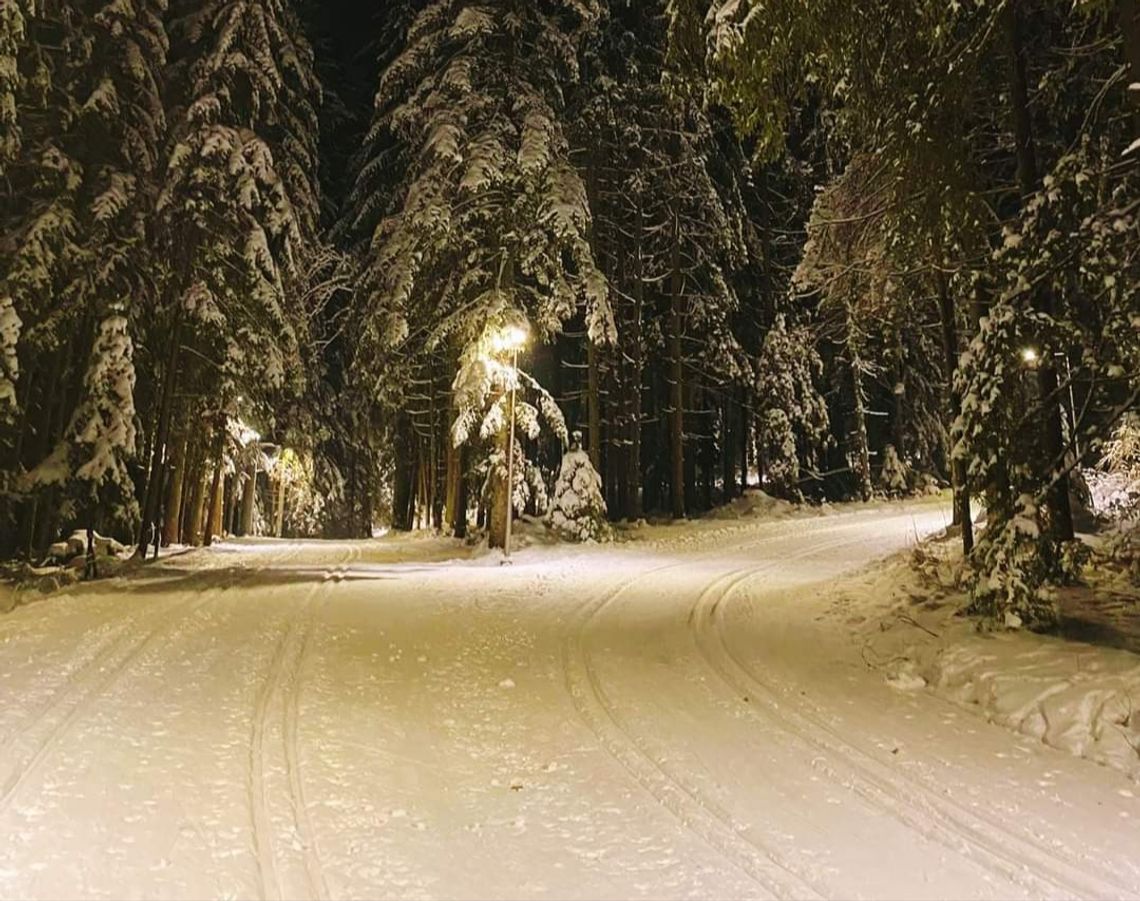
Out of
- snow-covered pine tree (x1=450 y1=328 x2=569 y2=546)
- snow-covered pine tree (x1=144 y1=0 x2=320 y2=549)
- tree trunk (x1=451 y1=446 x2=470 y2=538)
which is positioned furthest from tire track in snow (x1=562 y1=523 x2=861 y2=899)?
tree trunk (x1=451 y1=446 x2=470 y2=538)

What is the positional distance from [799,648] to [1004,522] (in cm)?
243

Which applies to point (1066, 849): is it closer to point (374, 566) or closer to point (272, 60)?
point (374, 566)

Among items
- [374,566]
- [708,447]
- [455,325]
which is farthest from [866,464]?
[374,566]

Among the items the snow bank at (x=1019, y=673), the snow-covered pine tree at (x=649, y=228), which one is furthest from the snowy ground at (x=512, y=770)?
the snow-covered pine tree at (x=649, y=228)

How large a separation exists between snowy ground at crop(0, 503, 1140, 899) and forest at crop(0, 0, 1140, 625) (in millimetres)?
3068

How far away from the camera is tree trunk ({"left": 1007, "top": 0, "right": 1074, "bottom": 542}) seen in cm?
848

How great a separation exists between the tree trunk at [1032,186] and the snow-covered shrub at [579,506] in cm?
1286

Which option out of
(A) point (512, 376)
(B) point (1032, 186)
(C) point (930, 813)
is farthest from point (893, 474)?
(C) point (930, 813)

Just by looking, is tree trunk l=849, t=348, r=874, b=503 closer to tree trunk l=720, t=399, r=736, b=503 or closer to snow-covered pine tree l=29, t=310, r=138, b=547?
tree trunk l=720, t=399, r=736, b=503

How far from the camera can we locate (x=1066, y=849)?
13.6ft

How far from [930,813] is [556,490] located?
57.4 ft

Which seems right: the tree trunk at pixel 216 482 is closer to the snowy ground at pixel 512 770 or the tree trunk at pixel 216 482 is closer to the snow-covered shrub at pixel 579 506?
the snow-covered shrub at pixel 579 506

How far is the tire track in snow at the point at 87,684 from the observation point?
16.5 feet

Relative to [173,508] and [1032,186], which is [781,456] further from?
[1032,186]
